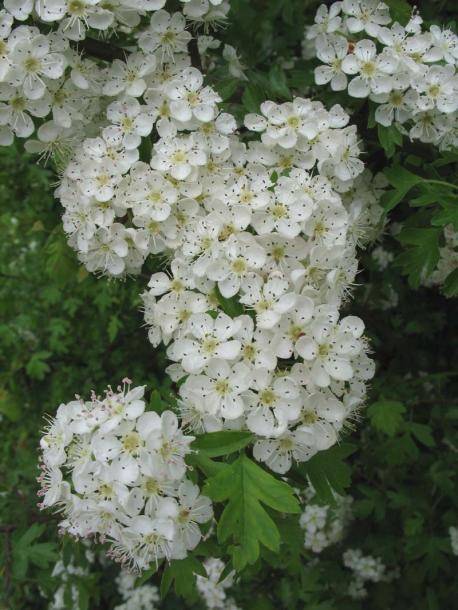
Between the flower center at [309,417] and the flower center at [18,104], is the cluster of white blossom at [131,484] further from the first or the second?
the flower center at [18,104]

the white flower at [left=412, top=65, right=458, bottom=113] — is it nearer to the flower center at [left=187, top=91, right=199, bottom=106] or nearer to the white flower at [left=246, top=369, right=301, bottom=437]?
the flower center at [left=187, top=91, right=199, bottom=106]

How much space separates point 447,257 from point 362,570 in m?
1.76

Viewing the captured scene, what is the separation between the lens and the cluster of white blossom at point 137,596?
387 centimetres

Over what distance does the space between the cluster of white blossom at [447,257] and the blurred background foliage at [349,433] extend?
0.18 metres

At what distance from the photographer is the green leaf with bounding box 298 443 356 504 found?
2021 mm

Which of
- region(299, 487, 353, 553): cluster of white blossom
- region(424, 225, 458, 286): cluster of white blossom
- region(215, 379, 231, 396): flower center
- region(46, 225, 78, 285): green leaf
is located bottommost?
region(299, 487, 353, 553): cluster of white blossom

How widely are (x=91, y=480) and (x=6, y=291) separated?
10.9ft

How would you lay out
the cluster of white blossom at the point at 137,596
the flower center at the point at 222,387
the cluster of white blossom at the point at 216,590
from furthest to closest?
the cluster of white blossom at the point at 137,596
the cluster of white blossom at the point at 216,590
the flower center at the point at 222,387

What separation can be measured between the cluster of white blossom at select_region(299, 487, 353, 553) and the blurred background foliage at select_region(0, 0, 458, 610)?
0.09m

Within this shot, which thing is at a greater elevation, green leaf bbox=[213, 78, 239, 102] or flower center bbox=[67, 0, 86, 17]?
flower center bbox=[67, 0, 86, 17]

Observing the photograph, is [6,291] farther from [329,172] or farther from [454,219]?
[454,219]

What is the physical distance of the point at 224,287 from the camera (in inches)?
80.1

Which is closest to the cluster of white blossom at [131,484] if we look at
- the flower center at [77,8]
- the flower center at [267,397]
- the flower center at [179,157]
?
the flower center at [267,397]

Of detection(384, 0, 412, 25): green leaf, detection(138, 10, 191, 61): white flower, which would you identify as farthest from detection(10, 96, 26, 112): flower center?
detection(384, 0, 412, 25): green leaf
